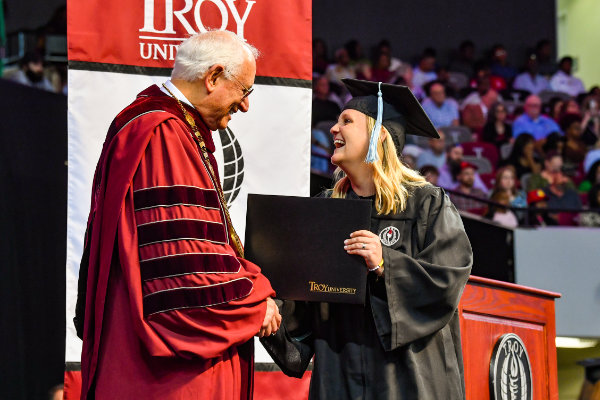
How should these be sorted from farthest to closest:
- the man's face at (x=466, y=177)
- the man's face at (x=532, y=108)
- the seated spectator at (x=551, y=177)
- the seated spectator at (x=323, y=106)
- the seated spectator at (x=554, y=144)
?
the man's face at (x=532, y=108)
the seated spectator at (x=554, y=144)
the seated spectator at (x=323, y=106)
the seated spectator at (x=551, y=177)
the man's face at (x=466, y=177)

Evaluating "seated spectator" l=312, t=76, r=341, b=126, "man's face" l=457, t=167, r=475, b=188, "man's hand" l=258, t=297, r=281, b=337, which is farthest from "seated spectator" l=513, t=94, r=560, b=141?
"man's hand" l=258, t=297, r=281, b=337

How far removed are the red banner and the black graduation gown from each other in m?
1.41

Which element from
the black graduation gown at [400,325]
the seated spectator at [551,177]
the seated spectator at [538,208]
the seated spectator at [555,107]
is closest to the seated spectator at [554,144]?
the seated spectator at [551,177]

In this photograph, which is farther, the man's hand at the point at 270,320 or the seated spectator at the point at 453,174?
the seated spectator at the point at 453,174

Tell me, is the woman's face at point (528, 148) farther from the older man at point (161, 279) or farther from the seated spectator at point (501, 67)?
the older man at point (161, 279)

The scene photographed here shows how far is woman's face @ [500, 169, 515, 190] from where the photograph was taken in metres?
9.43

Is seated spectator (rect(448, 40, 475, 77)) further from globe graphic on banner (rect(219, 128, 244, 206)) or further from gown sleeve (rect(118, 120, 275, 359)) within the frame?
gown sleeve (rect(118, 120, 275, 359))

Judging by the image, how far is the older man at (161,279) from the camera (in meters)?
2.75

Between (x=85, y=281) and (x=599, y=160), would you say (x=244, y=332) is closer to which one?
(x=85, y=281)

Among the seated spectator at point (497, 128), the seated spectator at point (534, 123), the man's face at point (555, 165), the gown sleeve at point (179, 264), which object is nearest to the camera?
the gown sleeve at point (179, 264)

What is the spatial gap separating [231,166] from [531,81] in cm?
995

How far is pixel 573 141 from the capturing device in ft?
37.2

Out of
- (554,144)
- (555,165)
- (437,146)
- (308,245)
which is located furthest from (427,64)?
(308,245)

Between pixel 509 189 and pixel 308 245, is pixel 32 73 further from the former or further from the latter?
pixel 308 245
